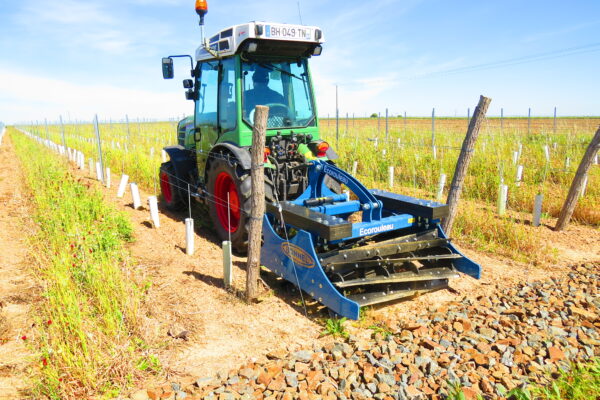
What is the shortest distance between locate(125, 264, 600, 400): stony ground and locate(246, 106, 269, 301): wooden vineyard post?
87 centimetres

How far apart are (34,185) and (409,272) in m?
7.18

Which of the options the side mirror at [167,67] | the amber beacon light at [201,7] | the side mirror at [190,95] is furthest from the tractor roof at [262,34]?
the side mirror at [190,95]

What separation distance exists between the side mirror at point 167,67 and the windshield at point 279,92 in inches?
44.5

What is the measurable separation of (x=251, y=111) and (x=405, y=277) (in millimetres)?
2529

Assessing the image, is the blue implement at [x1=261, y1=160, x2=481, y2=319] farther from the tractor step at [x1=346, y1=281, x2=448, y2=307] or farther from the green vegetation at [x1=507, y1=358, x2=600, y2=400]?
the green vegetation at [x1=507, y1=358, x2=600, y2=400]

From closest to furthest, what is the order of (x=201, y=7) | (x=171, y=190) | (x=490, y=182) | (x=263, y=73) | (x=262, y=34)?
1. (x=262, y=34)
2. (x=201, y=7)
3. (x=263, y=73)
4. (x=171, y=190)
5. (x=490, y=182)

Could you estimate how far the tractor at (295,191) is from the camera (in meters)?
3.35

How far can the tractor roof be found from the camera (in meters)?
4.17

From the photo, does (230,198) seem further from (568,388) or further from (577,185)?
(577,185)

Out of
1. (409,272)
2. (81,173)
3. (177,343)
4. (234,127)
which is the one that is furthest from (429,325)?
(81,173)

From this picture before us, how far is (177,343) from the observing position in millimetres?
2848

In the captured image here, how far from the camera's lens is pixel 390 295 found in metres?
3.35

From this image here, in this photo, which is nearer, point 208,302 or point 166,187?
point 208,302

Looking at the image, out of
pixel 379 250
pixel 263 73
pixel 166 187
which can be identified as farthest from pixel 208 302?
pixel 166 187
